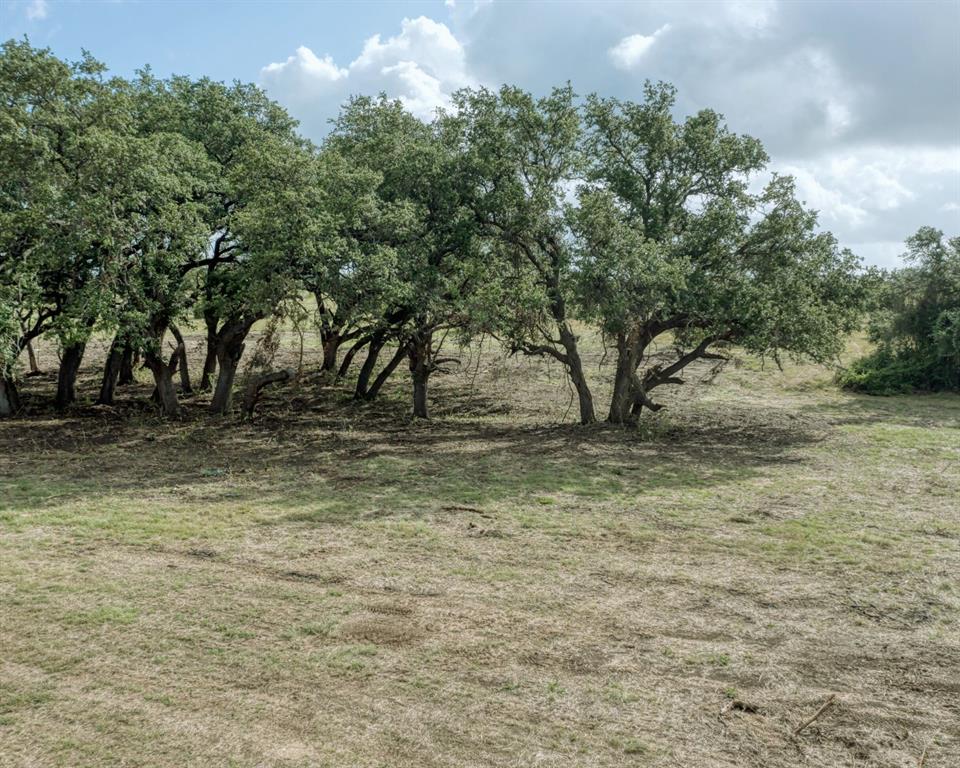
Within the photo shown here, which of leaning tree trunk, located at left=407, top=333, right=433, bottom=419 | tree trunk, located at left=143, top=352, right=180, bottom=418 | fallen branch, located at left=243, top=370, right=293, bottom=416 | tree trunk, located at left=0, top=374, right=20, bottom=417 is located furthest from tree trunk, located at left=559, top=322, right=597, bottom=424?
tree trunk, located at left=0, top=374, right=20, bottom=417

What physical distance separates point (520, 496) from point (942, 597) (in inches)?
250

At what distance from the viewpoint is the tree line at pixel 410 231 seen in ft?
55.4

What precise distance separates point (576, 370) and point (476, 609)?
1323 cm

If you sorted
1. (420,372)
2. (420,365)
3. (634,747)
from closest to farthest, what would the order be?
(634,747) < (420,365) < (420,372)

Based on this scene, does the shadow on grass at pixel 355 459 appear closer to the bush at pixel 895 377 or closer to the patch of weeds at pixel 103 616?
the patch of weeds at pixel 103 616

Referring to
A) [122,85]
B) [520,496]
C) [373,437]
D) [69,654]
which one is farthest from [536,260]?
[69,654]

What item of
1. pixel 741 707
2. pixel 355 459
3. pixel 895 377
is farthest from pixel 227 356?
pixel 895 377

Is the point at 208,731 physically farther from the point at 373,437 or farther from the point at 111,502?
the point at 373,437

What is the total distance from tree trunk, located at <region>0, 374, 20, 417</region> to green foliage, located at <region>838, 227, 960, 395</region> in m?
26.9

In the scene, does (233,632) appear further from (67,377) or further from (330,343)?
(67,377)

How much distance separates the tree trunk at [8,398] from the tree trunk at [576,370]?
1447 cm

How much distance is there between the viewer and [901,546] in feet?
34.1

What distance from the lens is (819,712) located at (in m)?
6.11

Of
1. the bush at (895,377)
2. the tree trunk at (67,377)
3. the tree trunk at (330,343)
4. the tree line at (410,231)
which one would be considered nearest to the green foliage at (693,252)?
the tree line at (410,231)
